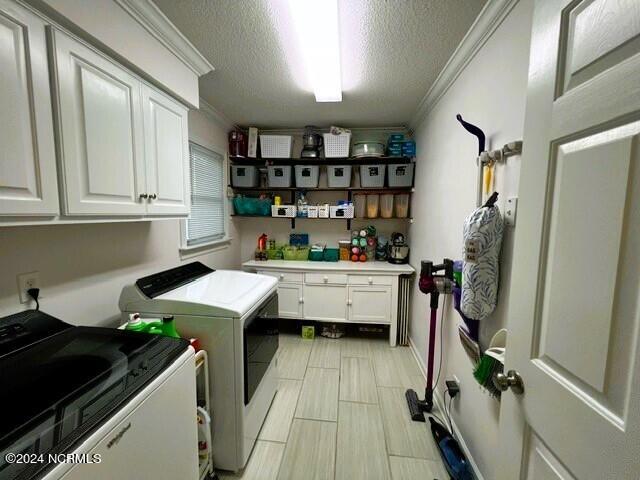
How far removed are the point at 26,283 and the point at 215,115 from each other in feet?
7.02

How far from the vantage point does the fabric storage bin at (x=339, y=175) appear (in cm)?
301

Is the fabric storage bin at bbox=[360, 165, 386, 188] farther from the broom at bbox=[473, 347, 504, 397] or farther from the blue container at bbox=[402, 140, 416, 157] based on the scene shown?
the broom at bbox=[473, 347, 504, 397]

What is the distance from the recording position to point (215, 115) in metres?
2.67

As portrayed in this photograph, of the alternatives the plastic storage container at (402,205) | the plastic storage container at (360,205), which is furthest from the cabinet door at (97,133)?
the plastic storage container at (402,205)

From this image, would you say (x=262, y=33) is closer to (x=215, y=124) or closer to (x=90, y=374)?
(x=215, y=124)

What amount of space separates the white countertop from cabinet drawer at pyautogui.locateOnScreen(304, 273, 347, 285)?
0.22ft

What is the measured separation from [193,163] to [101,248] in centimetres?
123

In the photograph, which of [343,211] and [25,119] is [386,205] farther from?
[25,119]

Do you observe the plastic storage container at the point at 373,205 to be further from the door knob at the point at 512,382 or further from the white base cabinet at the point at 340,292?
the door knob at the point at 512,382

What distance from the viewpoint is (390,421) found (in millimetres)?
1837

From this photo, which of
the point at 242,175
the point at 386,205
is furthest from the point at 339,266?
the point at 242,175

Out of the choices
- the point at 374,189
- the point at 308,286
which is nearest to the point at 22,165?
the point at 308,286

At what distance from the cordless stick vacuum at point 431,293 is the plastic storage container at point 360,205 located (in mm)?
1415

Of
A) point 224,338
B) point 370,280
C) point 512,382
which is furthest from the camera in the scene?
point 370,280
